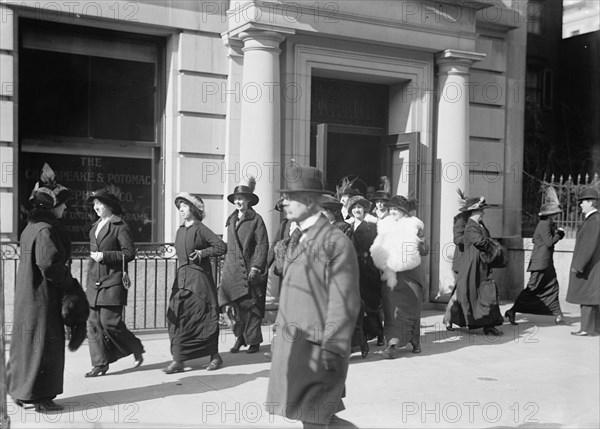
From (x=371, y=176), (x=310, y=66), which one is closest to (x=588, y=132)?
(x=371, y=176)

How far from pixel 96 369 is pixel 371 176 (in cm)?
718

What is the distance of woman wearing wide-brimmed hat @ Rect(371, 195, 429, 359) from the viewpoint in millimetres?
8492

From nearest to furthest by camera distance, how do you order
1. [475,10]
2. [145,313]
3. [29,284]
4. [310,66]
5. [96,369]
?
[29,284]
[96,369]
[145,313]
[310,66]
[475,10]

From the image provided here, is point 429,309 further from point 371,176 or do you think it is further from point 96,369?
point 96,369

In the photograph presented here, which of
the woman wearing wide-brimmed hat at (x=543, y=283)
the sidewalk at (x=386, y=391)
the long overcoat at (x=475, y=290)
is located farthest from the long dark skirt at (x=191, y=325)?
the woman wearing wide-brimmed hat at (x=543, y=283)

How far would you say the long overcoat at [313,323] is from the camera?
441 centimetres

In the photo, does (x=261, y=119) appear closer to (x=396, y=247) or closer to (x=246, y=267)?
(x=246, y=267)

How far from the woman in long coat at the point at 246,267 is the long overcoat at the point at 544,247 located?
4.85 m

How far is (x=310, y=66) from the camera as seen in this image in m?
11.6

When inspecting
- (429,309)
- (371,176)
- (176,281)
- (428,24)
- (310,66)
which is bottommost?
(429,309)

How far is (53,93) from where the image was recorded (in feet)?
34.4

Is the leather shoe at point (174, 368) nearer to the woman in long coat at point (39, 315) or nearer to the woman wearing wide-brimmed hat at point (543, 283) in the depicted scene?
the woman in long coat at point (39, 315)

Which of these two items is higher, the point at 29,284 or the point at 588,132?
the point at 588,132

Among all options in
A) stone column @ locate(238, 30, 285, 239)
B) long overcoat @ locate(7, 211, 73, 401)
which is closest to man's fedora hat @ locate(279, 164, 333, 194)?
long overcoat @ locate(7, 211, 73, 401)
